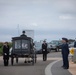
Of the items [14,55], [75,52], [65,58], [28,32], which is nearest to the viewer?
[65,58]

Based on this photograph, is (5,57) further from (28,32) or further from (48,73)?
(28,32)

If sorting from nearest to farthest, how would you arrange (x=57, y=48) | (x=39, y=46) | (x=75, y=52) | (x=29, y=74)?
(x=29, y=74) < (x=75, y=52) < (x=39, y=46) < (x=57, y=48)

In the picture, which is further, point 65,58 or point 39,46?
point 39,46

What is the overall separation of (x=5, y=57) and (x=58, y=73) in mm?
8691

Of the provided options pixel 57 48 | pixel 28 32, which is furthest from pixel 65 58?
pixel 57 48

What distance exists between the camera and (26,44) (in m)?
29.8

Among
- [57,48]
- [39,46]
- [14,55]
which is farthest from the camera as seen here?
[57,48]

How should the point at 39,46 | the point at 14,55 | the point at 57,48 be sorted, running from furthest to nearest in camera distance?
the point at 57,48, the point at 39,46, the point at 14,55

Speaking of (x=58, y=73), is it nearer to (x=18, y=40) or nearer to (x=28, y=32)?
(x=18, y=40)

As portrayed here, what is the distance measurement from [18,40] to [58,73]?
9211 millimetres

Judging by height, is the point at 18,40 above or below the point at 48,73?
above

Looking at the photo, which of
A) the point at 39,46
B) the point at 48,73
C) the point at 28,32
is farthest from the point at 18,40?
the point at 39,46

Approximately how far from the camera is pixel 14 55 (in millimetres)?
29062

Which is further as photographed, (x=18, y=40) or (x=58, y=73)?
(x=18, y=40)
